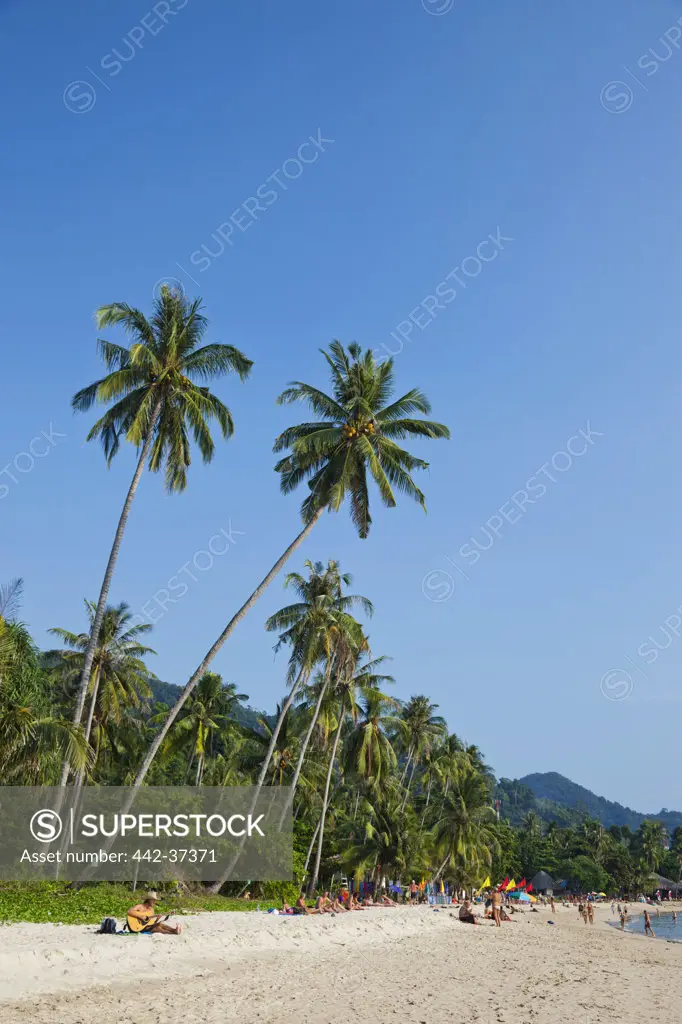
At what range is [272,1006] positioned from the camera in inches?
420

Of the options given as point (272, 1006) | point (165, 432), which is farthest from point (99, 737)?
point (272, 1006)

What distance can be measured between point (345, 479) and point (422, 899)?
3237 centimetres

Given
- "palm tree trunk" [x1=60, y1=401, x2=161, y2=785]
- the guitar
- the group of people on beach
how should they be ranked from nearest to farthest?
the guitar → "palm tree trunk" [x1=60, y1=401, x2=161, y2=785] → the group of people on beach

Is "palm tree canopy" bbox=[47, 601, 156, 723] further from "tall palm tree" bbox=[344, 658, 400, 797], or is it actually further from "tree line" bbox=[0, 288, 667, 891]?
"tall palm tree" bbox=[344, 658, 400, 797]

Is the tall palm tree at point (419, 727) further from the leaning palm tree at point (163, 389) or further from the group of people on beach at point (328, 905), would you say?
the leaning palm tree at point (163, 389)

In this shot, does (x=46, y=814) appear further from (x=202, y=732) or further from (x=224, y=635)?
(x=202, y=732)

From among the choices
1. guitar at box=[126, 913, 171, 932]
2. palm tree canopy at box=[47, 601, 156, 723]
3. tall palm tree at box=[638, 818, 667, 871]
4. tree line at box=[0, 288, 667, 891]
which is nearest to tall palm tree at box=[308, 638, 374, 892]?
tree line at box=[0, 288, 667, 891]

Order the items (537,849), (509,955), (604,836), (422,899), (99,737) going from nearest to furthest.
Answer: (509,955) < (99,737) < (422,899) < (537,849) < (604,836)

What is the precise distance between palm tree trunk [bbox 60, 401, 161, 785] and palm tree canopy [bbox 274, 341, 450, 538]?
4476 mm

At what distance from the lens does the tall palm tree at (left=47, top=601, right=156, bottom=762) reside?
3189 cm

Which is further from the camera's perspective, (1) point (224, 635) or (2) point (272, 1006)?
(1) point (224, 635)

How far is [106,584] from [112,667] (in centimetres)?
1208

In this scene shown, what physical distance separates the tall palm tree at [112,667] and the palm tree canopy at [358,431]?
12.9 metres

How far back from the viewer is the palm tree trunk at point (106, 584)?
2111cm
